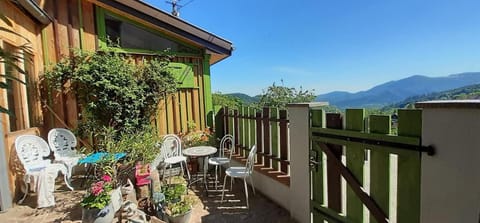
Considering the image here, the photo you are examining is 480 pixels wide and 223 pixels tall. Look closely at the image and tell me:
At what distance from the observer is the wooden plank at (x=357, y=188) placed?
2.25m

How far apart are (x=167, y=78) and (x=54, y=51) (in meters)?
2.22

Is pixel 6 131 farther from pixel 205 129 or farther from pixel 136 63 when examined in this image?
pixel 205 129

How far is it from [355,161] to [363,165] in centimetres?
8

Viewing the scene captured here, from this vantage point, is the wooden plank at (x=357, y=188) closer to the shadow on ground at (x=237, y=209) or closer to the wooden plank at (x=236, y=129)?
the shadow on ground at (x=237, y=209)

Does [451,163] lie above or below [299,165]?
above

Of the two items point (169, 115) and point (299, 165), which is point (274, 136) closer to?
point (299, 165)

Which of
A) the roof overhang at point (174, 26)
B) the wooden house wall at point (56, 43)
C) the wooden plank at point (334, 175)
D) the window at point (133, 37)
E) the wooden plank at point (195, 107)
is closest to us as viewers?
the wooden plank at point (334, 175)

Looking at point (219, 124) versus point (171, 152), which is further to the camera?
point (219, 124)

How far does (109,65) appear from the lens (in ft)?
16.9

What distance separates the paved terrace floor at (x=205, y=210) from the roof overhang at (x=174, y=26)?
12.2ft

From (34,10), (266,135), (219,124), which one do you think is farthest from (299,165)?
(34,10)

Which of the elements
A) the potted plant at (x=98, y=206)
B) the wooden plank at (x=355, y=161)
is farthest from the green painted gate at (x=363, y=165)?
the potted plant at (x=98, y=206)

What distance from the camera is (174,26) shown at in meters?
6.06

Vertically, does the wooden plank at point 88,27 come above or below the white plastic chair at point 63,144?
above
